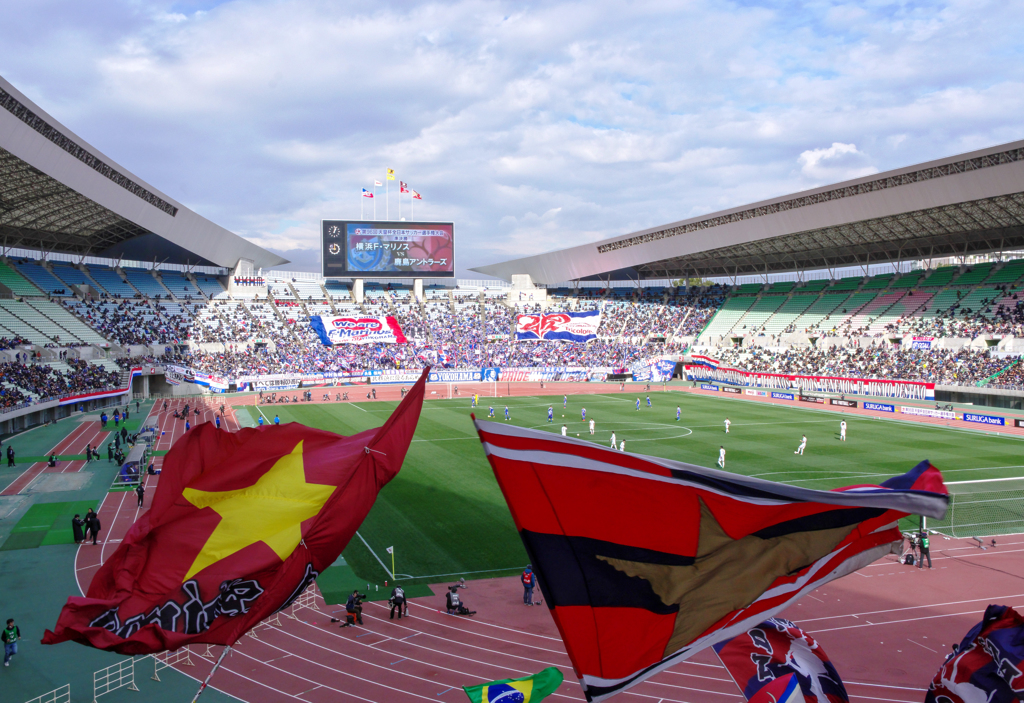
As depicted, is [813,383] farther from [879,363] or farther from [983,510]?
[983,510]

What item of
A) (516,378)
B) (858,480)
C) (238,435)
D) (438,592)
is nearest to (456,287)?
(516,378)

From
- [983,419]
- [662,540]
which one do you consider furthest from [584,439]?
[983,419]

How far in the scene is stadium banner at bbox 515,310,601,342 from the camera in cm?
7481

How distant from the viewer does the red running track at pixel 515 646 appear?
11562 mm

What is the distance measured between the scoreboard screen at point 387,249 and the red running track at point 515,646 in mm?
56601

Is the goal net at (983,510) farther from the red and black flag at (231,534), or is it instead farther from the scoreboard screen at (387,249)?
the scoreboard screen at (387,249)

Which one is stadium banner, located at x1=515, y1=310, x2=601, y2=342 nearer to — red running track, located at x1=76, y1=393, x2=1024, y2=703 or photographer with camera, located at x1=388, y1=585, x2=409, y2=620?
red running track, located at x1=76, y1=393, x2=1024, y2=703

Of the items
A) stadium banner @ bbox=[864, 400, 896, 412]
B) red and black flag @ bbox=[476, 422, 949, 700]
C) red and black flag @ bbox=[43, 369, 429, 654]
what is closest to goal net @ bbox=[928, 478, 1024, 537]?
red and black flag @ bbox=[476, 422, 949, 700]

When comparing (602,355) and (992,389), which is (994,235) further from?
(602,355)

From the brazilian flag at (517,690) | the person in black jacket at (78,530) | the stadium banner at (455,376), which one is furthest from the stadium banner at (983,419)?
the person in black jacket at (78,530)

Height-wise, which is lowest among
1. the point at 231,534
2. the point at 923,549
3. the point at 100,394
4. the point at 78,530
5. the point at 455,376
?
the point at 78,530

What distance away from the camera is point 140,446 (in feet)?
92.4

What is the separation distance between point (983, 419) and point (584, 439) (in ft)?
97.5

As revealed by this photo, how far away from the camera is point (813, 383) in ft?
177
